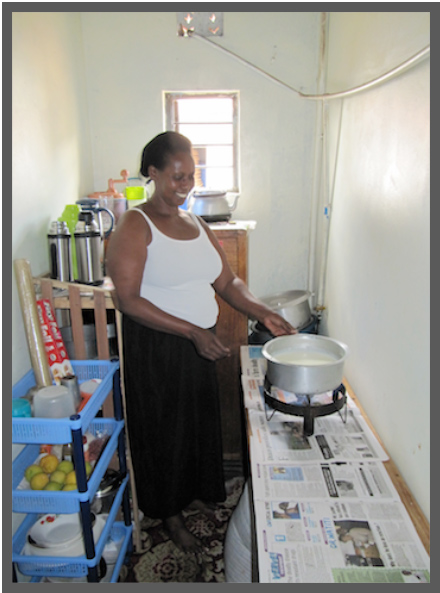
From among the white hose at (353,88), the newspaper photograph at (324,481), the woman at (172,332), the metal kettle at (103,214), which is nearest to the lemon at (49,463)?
the woman at (172,332)

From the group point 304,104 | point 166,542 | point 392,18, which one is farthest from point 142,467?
point 304,104

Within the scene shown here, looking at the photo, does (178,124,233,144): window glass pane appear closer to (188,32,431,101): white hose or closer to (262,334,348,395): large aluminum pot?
(188,32,431,101): white hose

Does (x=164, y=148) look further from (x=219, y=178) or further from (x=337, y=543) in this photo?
(x=219, y=178)

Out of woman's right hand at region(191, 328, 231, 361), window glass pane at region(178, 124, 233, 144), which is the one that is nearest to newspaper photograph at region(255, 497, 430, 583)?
woman's right hand at region(191, 328, 231, 361)

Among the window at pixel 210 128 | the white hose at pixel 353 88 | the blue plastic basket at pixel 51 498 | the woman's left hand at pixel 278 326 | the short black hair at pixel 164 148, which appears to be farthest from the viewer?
the window at pixel 210 128

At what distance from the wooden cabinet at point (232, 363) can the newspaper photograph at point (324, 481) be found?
89 cm

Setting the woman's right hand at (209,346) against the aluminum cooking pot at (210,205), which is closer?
the woman's right hand at (209,346)

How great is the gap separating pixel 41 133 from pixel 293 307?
4.87 ft

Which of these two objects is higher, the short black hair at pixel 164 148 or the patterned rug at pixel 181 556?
the short black hair at pixel 164 148

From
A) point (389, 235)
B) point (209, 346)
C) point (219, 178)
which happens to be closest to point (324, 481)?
point (209, 346)

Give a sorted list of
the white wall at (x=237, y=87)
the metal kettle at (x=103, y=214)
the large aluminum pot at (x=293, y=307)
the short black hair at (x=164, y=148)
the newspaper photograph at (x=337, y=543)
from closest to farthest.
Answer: the newspaper photograph at (x=337, y=543), the short black hair at (x=164, y=148), the metal kettle at (x=103, y=214), the large aluminum pot at (x=293, y=307), the white wall at (x=237, y=87)

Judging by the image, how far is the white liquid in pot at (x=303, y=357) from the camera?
61.9 inches

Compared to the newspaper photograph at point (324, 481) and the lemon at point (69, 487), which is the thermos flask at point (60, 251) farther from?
A: the newspaper photograph at point (324, 481)

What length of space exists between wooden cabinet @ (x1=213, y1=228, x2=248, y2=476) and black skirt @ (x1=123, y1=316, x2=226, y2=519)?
0.41 meters
